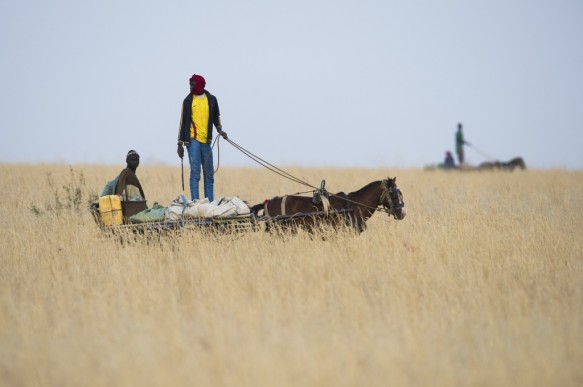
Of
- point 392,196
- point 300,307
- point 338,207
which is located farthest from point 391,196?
point 300,307

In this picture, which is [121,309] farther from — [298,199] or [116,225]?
[298,199]

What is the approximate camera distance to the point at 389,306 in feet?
20.7

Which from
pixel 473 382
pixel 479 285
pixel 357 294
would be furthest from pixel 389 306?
pixel 473 382

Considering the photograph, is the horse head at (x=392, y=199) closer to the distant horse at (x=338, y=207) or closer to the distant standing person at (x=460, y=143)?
the distant horse at (x=338, y=207)

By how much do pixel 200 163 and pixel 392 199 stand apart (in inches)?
134

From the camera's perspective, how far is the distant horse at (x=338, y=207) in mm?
8867

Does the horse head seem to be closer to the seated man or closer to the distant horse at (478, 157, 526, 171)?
the seated man

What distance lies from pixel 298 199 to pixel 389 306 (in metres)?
2.98

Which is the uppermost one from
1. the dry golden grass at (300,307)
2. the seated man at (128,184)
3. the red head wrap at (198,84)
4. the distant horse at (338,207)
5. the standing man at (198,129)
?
the red head wrap at (198,84)

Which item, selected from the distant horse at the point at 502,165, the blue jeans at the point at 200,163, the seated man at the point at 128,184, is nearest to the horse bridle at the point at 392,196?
the blue jeans at the point at 200,163

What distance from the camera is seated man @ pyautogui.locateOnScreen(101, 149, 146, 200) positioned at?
30.0 ft

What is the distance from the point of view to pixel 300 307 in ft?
19.9

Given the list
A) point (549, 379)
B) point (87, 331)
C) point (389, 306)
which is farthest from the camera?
point (389, 306)

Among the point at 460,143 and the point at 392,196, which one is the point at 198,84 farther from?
the point at 460,143
